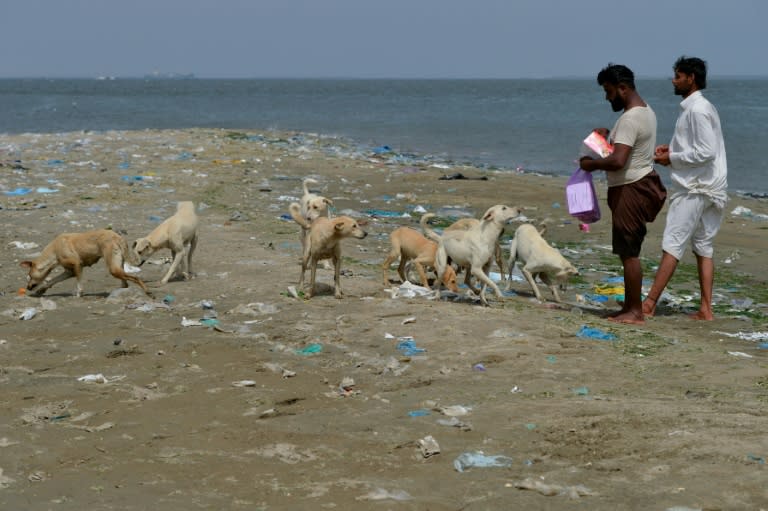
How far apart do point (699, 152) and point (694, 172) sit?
23cm

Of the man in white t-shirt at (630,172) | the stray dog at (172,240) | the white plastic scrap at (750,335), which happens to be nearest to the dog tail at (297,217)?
the stray dog at (172,240)

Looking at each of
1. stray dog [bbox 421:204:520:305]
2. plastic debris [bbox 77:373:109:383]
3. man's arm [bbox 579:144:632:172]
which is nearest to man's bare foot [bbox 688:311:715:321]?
man's arm [bbox 579:144:632:172]

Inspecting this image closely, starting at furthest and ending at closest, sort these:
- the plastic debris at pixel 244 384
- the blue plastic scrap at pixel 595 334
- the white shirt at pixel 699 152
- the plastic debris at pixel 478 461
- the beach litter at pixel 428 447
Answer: the white shirt at pixel 699 152 < the blue plastic scrap at pixel 595 334 < the plastic debris at pixel 244 384 < the beach litter at pixel 428 447 < the plastic debris at pixel 478 461

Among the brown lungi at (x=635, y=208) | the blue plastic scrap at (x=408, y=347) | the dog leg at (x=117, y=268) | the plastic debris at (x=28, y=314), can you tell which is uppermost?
the brown lungi at (x=635, y=208)

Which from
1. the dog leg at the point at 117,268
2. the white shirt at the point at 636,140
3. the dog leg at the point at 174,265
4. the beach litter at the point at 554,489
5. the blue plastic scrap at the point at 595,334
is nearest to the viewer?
the beach litter at the point at 554,489

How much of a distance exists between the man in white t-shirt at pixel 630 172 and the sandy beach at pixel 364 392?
1.66 feet

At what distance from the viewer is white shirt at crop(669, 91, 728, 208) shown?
7.49 meters

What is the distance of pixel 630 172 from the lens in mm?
7504

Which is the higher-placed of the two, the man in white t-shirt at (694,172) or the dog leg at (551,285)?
the man in white t-shirt at (694,172)

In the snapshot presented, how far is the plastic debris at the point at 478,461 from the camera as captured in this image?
452 cm

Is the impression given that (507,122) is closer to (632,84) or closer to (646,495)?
(632,84)

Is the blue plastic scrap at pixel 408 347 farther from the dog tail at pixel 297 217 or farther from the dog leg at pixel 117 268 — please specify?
the dog leg at pixel 117 268

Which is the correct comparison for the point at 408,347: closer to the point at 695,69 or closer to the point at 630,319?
the point at 630,319

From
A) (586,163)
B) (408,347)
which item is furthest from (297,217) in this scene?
(586,163)
